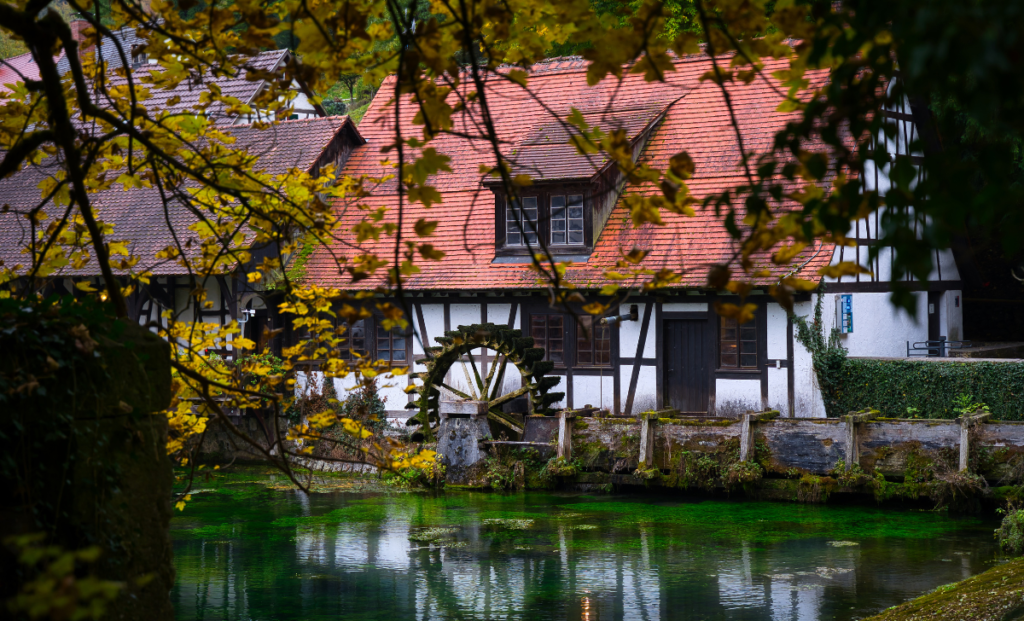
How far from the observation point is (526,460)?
16656 mm

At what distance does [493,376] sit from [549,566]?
7138 millimetres

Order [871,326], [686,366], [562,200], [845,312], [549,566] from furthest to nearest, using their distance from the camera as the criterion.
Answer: [562,200]
[686,366]
[871,326]
[845,312]
[549,566]

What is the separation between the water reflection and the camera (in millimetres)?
9812

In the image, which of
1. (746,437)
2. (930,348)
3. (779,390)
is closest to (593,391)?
(779,390)

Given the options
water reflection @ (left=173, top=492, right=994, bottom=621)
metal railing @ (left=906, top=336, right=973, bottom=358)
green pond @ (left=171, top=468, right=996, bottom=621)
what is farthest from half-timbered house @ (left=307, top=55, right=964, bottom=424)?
water reflection @ (left=173, top=492, right=994, bottom=621)

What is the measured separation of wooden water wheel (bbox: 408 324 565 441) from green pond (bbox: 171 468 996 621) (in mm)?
1914

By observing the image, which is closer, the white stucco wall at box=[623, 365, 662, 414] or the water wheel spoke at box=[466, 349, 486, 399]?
the white stucco wall at box=[623, 365, 662, 414]

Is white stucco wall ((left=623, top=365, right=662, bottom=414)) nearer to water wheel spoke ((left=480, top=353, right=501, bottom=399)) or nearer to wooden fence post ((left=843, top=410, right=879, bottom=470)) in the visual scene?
water wheel spoke ((left=480, top=353, right=501, bottom=399))

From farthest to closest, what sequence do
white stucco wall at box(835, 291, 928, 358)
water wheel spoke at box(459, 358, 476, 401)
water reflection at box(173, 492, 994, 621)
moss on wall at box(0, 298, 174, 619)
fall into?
water wheel spoke at box(459, 358, 476, 401) → white stucco wall at box(835, 291, 928, 358) → water reflection at box(173, 492, 994, 621) → moss on wall at box(0, 298, 174, 619)

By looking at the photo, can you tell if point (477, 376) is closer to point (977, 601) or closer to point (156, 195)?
point (156, 195)

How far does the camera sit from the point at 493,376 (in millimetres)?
18406

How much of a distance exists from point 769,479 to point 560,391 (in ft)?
14.4

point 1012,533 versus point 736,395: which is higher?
point 736,395

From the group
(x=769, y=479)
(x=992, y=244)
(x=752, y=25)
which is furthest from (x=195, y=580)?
(x=992, y=244)
